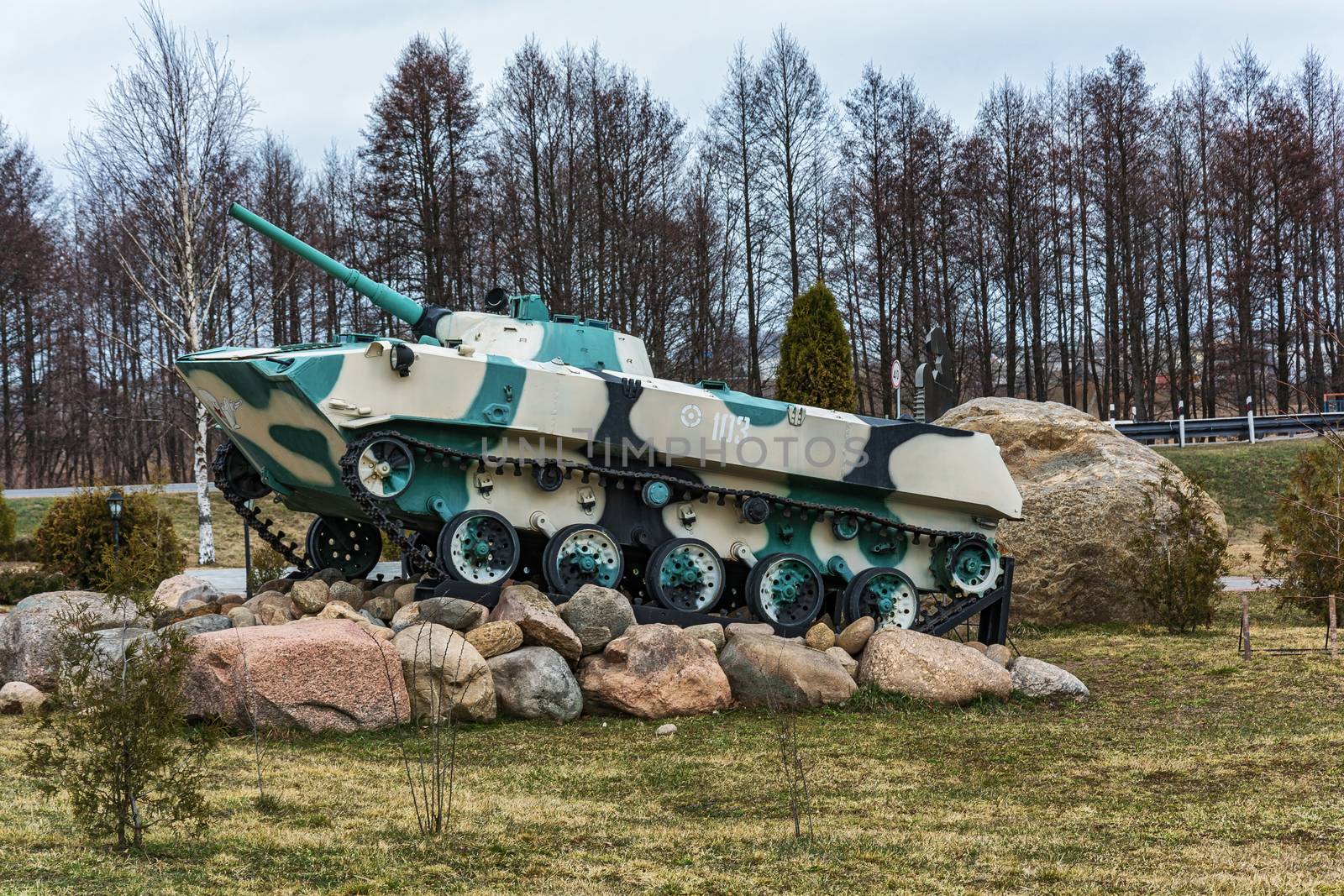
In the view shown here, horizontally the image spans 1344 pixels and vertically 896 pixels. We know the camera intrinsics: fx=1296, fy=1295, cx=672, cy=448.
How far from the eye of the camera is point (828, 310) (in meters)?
27.0

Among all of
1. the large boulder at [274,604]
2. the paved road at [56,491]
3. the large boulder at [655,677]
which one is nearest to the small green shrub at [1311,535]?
the large boulder at [655,677]

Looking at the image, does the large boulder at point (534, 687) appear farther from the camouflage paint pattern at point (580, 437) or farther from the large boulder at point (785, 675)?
the camouflage paint pattern at point (580, 437)

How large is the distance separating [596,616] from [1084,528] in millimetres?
8119

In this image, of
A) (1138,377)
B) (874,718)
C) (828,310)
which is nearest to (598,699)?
(874,718)

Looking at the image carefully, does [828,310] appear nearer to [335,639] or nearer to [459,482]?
[459,482]

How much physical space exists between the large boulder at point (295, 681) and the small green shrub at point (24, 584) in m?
13.2

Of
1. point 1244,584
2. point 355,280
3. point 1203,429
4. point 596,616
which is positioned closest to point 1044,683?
point 596,616

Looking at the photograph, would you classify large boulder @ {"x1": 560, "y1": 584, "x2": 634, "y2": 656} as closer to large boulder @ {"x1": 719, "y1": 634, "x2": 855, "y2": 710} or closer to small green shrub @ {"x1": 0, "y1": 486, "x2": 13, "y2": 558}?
large boulder @ {"x1": 719, "y1": 634, "x2": 855, "y2": 710}

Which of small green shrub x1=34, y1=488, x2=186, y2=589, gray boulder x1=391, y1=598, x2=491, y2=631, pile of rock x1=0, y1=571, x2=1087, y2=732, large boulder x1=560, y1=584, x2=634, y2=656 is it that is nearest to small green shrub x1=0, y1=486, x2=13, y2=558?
small green shrub x1=34, y1=488, x2=186, y2=589

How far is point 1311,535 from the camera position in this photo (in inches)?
630

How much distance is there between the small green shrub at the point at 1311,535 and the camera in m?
16.0

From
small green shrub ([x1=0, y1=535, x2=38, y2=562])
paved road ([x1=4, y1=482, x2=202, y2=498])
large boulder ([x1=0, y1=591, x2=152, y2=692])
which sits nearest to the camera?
large boulder ([x1=0, y1=591, x2=152, y2=692])

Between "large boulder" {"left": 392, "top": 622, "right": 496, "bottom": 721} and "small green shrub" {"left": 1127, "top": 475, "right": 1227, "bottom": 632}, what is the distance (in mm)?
9491

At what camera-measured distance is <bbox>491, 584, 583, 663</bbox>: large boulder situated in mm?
11172
